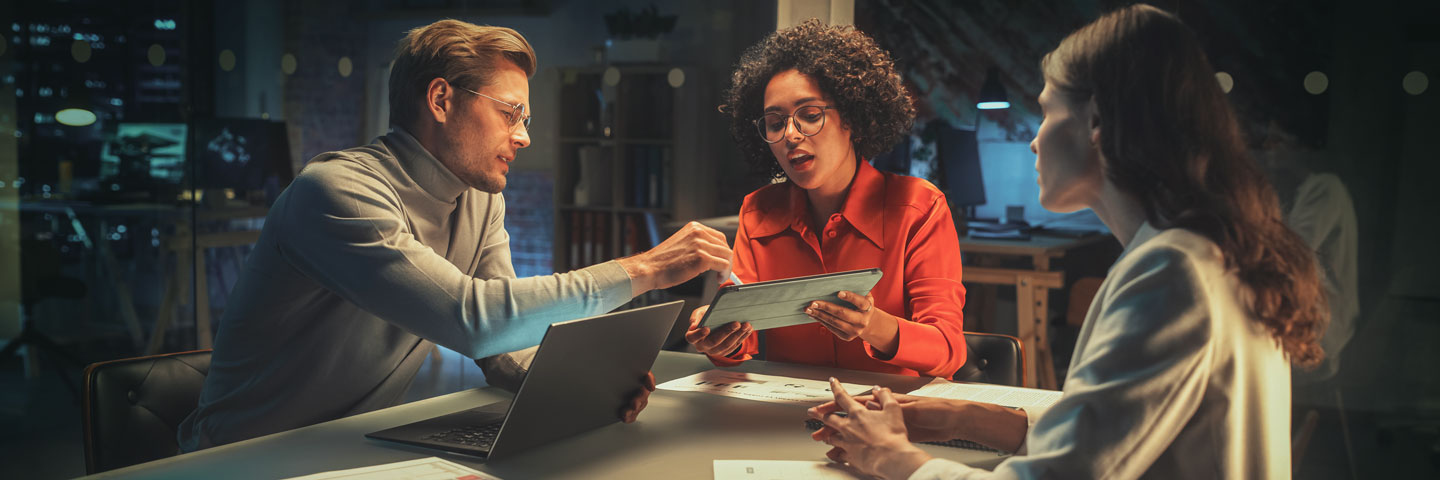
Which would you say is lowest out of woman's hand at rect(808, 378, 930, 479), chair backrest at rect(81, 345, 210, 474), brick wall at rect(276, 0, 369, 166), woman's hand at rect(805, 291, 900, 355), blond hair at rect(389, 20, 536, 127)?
chair backrest at rect(81, 345, 210, 474)

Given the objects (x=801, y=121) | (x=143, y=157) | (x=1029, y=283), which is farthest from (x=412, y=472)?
(x=143, y=157)

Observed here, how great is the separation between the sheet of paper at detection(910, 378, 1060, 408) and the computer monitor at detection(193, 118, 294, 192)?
12.6 feet

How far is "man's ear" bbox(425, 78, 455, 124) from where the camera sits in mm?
1755

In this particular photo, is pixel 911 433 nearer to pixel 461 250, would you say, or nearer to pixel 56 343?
pixel 461 250

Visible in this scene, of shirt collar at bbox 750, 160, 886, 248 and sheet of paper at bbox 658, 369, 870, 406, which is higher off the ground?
shirt collar at bbox 750, 160, 886, 248

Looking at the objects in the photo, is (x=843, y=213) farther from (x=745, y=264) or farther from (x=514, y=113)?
(x=514, y=113)

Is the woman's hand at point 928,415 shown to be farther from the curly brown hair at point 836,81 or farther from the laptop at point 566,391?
the curly brown hair at point 836,81

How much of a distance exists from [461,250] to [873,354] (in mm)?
868

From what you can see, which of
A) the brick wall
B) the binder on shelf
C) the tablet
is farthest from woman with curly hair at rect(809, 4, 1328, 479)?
the brick wall

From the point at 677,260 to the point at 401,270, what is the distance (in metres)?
0.46

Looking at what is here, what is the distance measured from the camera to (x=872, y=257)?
7.06 ft

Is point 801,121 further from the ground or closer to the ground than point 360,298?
further from the ground

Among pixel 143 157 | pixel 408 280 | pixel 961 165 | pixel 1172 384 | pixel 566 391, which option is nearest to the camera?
pixel 1172 384

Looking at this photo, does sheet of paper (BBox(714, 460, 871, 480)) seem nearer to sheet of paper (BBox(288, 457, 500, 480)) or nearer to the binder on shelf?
sheet of paper (BBox(288, 457, 500, 480))
